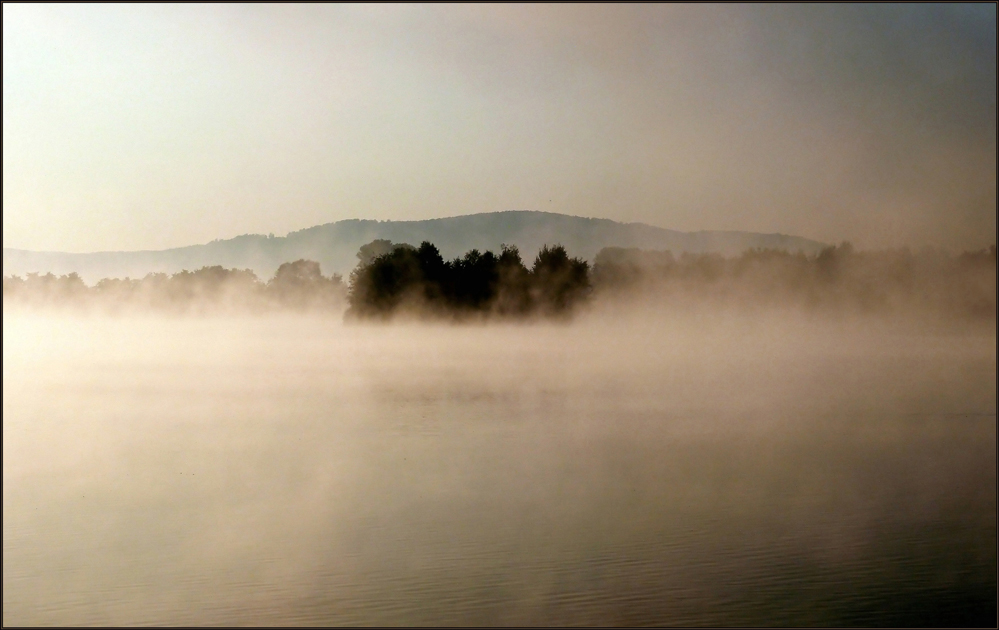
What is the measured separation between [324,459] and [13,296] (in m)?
4.49

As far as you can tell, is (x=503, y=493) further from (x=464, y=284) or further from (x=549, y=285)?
(x=549, y=285)

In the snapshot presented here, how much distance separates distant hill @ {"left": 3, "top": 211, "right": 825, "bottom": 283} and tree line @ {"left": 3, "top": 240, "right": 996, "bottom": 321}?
257mm

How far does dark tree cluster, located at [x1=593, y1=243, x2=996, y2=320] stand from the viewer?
13.9 meters

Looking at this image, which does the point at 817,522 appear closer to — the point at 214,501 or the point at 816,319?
the point at 214,501

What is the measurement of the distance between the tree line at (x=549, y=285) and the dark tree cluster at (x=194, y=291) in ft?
0.09

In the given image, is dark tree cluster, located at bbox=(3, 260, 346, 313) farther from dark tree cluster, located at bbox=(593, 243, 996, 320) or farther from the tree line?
dark tree cluster, located at bbox=(593, 243, 996, 320)

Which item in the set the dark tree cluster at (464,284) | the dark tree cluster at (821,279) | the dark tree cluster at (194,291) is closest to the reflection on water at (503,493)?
the dark tree cluster at (194,291)

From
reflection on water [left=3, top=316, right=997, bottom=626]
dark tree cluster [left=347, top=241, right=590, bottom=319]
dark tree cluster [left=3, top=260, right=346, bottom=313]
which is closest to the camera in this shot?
reflection on water [left=3, top=316, right=997, bottom=626]

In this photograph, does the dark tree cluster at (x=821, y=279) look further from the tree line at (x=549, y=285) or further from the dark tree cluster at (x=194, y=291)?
the dark tree cluster at (x=194, y=291)

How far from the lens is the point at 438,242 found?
1917cm

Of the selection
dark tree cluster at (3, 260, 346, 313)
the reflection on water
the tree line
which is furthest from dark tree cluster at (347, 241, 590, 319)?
the reflection on water

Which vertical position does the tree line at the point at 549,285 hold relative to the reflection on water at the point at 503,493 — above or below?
above

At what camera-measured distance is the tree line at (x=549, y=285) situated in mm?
13906

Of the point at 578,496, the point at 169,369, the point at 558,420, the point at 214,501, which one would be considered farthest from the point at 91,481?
the point at 169,369
